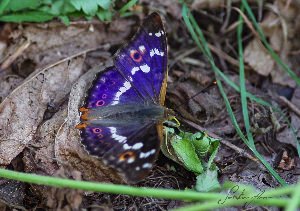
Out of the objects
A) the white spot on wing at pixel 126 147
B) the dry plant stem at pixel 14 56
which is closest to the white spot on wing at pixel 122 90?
the white spot on wing at pixel 126 147

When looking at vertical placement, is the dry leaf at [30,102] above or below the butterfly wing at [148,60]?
below

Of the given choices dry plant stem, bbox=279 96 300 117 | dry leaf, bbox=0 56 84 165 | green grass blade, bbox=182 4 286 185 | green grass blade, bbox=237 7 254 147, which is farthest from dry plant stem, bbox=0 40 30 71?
dry plant stem, bbox=279 96 300 117

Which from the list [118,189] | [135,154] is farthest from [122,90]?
[118,189]

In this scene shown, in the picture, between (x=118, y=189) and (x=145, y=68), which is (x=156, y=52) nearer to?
(x=145, y=68)

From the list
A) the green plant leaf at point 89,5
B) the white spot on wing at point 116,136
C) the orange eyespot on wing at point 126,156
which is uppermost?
the green plant leaf at point 89,5

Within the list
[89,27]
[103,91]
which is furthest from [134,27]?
[103,91]

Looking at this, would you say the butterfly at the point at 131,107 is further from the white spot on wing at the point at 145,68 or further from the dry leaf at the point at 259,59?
the dry leaf at the point at 259,59

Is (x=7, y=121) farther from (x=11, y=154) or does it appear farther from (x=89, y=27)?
(x=89, y=27)
